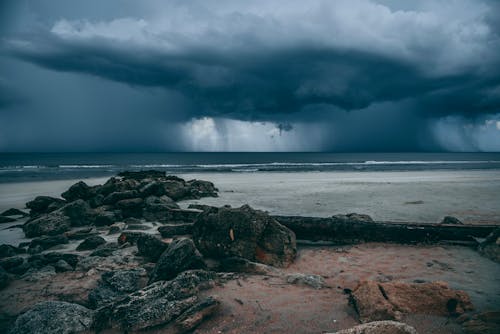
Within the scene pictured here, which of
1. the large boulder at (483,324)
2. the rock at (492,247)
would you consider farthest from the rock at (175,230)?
the rock at (492,247)

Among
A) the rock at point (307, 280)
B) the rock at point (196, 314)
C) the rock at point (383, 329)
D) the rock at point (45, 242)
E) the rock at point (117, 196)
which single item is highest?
the rock at point (117, 196)

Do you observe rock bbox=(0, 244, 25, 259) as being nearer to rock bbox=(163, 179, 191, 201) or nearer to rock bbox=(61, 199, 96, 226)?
rock bbox=(61, 199, 96, 226)

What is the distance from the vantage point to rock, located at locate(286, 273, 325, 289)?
4.84 meters

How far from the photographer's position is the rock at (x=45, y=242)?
7.18 meters

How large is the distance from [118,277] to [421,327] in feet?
14.4

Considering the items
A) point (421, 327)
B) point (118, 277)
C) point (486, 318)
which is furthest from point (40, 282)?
point (486, 318)

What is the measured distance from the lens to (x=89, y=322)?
376 centimetres

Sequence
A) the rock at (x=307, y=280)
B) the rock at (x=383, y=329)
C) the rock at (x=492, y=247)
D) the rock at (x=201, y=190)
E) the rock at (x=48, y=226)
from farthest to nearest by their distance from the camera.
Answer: the rock at (x=201, y=190) < the rock at (x=48, y=226) < the rock at (x=492, y=247) < the rock at (x=307, y=280) < the rock at (x=383, y=329)

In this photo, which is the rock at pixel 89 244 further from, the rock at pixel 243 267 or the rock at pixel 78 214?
the rock at pixel 243 267

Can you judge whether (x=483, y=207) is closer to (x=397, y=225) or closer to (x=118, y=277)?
(x=397, y=225)

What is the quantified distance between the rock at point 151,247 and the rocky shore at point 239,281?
0.07 ft

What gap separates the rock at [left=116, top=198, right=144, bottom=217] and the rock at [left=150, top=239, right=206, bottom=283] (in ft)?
20.7

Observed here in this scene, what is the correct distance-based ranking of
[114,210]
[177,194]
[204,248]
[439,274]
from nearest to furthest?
[439,274] < [204,248] < [114,210] < [177,194]

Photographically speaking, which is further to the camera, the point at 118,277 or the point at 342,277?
the point at 342,277
